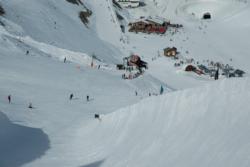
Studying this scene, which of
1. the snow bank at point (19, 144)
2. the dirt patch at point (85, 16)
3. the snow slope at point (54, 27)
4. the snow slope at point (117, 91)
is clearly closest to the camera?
the snow slope at point (117, 91)

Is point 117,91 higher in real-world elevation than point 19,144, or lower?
higher

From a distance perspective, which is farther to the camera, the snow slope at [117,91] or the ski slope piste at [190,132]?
the snow slope at [117,91]

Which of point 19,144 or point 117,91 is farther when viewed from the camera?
point 117,91

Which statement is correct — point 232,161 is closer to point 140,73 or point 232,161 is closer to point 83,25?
point 140,73

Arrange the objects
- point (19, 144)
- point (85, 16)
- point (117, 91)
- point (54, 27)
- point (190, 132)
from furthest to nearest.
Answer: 1. point (85, 16)
2. point (54, 27)
3. point (117, 91)
4. point (19, 144)
5. point (190, 132)

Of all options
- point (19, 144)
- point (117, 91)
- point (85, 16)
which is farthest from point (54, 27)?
point (19, 144)

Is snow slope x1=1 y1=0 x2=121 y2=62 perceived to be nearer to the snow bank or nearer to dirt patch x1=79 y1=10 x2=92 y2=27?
dirt patch x1=79 y1=10 x2=92 y2=27

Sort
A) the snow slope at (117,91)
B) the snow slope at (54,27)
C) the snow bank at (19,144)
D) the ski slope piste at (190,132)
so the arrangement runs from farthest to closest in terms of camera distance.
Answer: the snow slope at (54,27) → the snow bank at (19,144) → the snow slope at (117,91) → the ski slope piste at (190,132)

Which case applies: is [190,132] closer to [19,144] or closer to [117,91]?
[19,144]

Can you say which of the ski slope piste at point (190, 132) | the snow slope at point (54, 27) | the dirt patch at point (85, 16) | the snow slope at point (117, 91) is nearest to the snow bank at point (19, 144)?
the snow slope at point (117, 91)

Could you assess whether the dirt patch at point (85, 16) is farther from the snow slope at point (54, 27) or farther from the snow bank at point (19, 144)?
the snow bank at point (19, 144)
